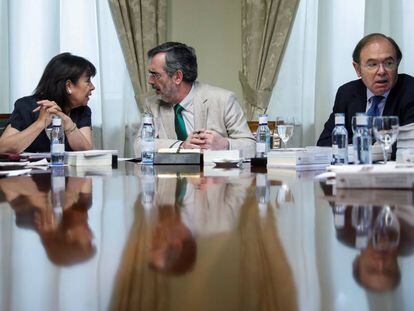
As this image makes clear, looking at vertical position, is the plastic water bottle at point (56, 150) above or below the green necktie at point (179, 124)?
below

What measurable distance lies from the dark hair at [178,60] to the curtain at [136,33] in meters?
0.51

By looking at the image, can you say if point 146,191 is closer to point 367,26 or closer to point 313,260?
point 313,260

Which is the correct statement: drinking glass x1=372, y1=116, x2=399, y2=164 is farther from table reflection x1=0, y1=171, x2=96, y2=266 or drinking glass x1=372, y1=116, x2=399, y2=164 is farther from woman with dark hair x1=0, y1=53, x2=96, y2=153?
woman with dark hair x1=0, y1=53, x2=96, y2=153

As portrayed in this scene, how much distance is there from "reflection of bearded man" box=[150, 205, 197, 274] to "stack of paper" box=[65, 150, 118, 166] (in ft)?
4.86

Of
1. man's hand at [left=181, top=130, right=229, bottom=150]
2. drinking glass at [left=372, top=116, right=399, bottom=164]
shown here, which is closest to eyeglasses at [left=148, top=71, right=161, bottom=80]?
man's hand at [left=181, top=130, right=229, bottom=150]

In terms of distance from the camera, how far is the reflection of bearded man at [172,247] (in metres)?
0.42

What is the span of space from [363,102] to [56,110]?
1.69 m

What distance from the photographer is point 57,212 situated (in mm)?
770

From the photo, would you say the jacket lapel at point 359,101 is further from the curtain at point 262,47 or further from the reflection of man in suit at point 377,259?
the reflection of man in suit at point 377,259

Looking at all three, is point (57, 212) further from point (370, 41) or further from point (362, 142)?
point (370, 41)

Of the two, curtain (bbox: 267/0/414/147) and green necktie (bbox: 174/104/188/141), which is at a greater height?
curtain (bbox: 267/0/414/147)

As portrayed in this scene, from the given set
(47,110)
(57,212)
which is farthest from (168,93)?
(57,212)

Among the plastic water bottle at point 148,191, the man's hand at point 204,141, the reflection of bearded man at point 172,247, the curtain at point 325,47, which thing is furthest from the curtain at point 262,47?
the reflection of bearded man at point 172,247

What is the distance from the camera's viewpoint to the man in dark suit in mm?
2990
